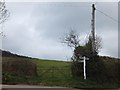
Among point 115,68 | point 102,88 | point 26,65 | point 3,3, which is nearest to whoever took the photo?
point 3,3

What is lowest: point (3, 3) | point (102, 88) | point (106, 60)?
point (102, 88)

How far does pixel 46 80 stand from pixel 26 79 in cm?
209

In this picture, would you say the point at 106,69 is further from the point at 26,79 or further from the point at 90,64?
the point at 26,79

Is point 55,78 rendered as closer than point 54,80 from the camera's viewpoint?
No

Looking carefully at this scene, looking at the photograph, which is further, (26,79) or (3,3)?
(26,79)

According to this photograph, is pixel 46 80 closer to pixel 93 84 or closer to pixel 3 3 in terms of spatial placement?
pixel 93 84

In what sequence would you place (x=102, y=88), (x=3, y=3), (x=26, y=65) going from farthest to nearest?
(x=26, y=65)
(x=102, y=88)
(x=3, y=3)

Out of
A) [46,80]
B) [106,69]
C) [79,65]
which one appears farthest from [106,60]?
[46,80]

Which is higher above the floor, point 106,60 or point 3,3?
point 3,3

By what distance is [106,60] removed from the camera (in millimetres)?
41344

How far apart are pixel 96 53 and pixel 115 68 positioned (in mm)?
3192

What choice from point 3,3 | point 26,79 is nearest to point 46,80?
point 26,79

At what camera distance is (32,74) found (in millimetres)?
39156

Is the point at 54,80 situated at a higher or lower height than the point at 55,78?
lower
